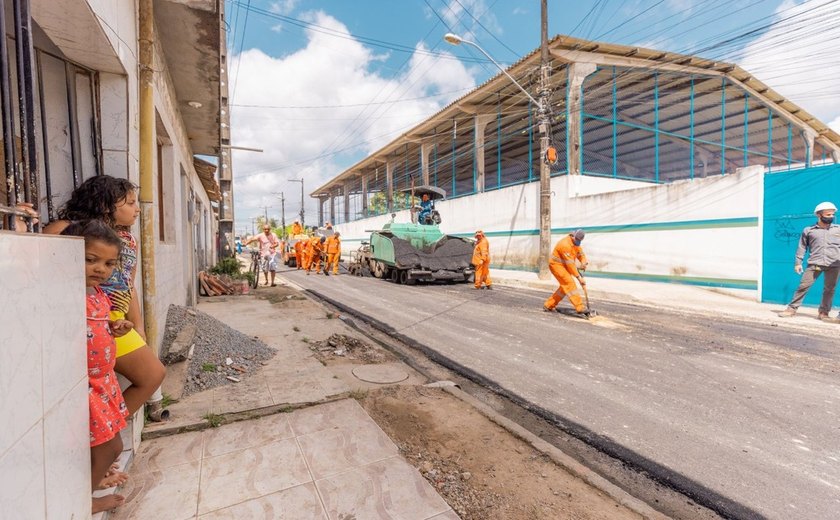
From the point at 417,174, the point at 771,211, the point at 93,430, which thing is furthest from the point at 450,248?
the point at 417,174

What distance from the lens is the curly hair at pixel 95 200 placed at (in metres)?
1.94

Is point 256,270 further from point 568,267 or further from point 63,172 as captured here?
point 63,172

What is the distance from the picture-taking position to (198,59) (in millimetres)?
4664

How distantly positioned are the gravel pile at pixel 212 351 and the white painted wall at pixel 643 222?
10.6m

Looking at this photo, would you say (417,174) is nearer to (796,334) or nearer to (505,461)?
(796,334)

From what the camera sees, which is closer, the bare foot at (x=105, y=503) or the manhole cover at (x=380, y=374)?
the bare foot at (x=105, y=503)

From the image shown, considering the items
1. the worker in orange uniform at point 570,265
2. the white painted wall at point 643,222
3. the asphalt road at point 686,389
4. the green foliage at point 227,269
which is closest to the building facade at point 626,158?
the white painted wall at point 643,222

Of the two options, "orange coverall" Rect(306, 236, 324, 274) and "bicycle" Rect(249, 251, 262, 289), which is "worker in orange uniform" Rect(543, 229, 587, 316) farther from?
"orange coverall" Rect(306, 236, 324, 274)

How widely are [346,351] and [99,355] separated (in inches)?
129

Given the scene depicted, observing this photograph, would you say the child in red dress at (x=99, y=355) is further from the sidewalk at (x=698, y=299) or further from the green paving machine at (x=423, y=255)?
the green paving machine at (x=423, y=255)

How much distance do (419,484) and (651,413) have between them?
88.4 inches

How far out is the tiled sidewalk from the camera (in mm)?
1941

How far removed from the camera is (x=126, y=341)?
2053 millimetres

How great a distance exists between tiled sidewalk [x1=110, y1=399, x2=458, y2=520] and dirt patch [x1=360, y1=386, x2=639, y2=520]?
0.15 metres
